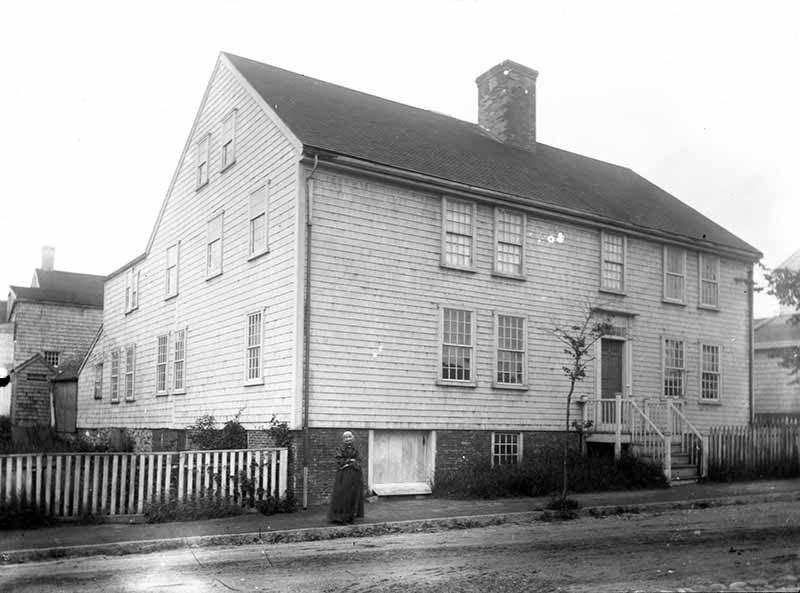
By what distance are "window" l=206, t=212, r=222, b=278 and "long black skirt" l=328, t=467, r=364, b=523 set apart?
9047 mm

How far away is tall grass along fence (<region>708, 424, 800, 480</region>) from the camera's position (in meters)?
21.3

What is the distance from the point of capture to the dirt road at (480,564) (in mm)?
8609

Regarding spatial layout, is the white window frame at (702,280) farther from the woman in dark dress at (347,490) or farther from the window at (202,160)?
the woman in dark dress at (347,490)

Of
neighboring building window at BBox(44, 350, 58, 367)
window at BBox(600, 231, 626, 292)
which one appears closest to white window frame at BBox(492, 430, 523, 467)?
window at BBox(600, 231, 626, 292)

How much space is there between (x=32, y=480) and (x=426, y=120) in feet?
48.4

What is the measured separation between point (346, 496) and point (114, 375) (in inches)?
712

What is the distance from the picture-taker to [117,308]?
99.7 feet

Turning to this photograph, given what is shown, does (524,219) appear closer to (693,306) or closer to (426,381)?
(426,381)

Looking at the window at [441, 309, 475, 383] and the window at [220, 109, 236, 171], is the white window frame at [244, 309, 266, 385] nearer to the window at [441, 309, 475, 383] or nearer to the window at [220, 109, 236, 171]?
the window at [441, 309, 475, 383]

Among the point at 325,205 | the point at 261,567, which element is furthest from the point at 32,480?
the point at 325,205

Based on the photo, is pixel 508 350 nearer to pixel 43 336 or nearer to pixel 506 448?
pixel 506 448

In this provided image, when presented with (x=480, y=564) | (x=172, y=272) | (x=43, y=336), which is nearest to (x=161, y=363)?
(x=172, y=272)

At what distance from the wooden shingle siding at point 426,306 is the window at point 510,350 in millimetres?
231

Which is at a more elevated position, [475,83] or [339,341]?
[475,83]
